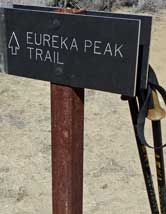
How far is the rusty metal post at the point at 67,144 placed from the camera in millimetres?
1366

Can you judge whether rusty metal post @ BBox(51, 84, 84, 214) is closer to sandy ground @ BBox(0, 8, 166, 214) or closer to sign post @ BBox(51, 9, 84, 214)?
sign post @ BBox(51, 9, 84, 214)

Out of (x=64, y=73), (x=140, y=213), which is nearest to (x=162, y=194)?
(x=64, y=73)

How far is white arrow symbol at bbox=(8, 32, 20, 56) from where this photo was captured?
1.32 metres

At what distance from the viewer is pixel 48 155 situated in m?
2.96

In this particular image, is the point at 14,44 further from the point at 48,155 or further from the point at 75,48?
the point at 48,155

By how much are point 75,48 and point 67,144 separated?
11.4 inches

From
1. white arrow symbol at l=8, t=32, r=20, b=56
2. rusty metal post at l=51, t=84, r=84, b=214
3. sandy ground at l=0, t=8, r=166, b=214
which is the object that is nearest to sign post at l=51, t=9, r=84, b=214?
rusty metal post at l=51, t=84, r=84, b=214

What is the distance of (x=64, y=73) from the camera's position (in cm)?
130

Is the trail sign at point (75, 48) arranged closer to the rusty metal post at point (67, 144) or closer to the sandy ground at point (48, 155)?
the rusty metal post at point (67, 144)

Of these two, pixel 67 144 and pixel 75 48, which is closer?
pixel 75 48

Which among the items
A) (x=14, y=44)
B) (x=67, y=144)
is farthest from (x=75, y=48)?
(x=67, y=144)

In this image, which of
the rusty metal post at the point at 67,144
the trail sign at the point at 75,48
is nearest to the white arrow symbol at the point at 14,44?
the trail sign at the point at 75,48

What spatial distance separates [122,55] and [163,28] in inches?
189

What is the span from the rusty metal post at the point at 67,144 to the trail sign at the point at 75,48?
0.23 feet
